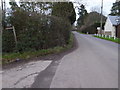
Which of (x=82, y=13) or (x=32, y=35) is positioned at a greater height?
(x=82, y=13)

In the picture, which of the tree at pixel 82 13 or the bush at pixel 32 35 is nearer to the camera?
the bush at pixel 32 35

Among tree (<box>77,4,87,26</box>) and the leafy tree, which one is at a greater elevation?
tree (<box>77,4,87,26</box>)

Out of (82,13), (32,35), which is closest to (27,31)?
(32,35)

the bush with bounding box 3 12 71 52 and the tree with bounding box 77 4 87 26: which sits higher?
the tree with bounding box 77 4 87 26

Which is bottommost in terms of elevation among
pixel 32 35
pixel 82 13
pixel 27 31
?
pixel 32 35

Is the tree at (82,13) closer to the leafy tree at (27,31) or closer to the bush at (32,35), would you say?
the bush at (32,35)

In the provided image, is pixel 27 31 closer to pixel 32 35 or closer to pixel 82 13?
pixel 32 35

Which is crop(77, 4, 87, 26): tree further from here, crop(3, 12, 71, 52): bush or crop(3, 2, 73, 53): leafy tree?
crop(3, 2, 73, 53): leafy tree

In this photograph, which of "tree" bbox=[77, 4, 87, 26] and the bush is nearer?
the bush

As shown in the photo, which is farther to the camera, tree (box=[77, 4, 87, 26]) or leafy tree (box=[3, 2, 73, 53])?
tree (box=[77, 4, 87, 26])

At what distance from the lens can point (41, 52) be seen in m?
7.39

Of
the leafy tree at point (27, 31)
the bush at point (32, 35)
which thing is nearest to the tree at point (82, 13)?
the bush at point (32, 35)

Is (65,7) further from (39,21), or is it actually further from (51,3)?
(39,21)

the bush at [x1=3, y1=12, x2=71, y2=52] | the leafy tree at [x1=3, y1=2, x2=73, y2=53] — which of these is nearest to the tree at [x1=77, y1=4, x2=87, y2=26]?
the bush at [x1=3, y1=12, x2=71, y2=52]
